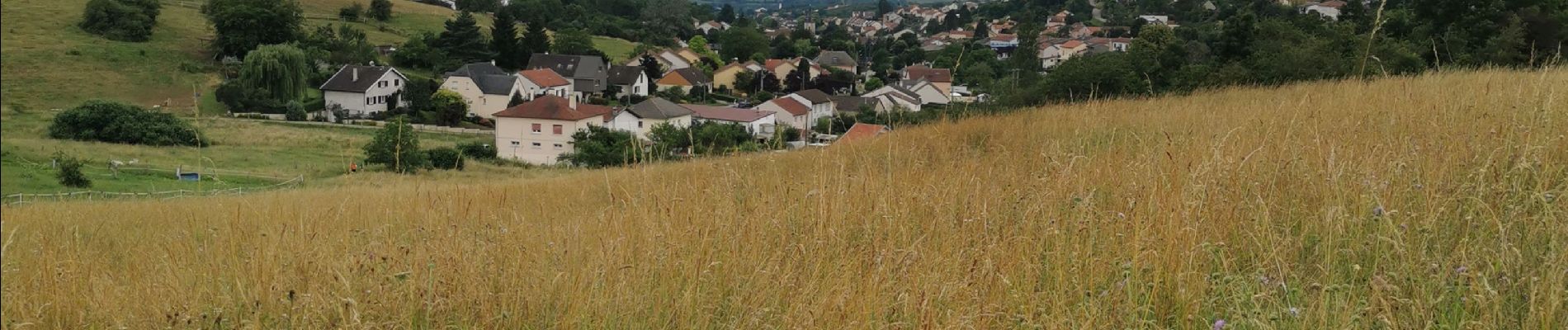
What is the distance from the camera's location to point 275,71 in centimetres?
2991

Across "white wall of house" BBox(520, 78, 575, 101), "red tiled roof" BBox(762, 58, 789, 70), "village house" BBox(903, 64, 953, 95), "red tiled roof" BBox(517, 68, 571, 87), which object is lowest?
"white wall of house" BBox(520, 78, 575, 101)

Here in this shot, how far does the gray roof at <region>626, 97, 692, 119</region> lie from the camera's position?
34594 millimetres

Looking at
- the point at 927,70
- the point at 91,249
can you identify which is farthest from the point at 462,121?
the point at 91,249

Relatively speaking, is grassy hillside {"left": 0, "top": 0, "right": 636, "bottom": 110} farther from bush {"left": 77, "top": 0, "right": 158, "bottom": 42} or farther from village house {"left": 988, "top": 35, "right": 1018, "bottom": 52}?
village house {"left": 988, "top": 35, "right": 1018, "bottom": 52}

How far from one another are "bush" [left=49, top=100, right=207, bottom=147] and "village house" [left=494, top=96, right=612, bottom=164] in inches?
334

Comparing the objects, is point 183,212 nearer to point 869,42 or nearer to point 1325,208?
point 1325,208

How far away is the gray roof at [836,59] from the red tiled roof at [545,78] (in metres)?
22.4

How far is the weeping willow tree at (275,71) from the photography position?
27669 mm

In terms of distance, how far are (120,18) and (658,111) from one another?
16.5 m

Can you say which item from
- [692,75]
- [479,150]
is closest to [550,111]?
[479,150]

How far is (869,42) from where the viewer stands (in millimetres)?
83438

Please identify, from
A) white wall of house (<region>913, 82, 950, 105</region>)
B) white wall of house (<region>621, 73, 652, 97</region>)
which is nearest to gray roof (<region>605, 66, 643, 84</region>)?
white wall of house (<region>621, 73, 652, 97</region>)

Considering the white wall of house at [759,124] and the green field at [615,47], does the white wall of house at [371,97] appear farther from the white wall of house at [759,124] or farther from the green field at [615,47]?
the green field at [615,47]

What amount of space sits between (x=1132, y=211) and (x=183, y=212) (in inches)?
186
